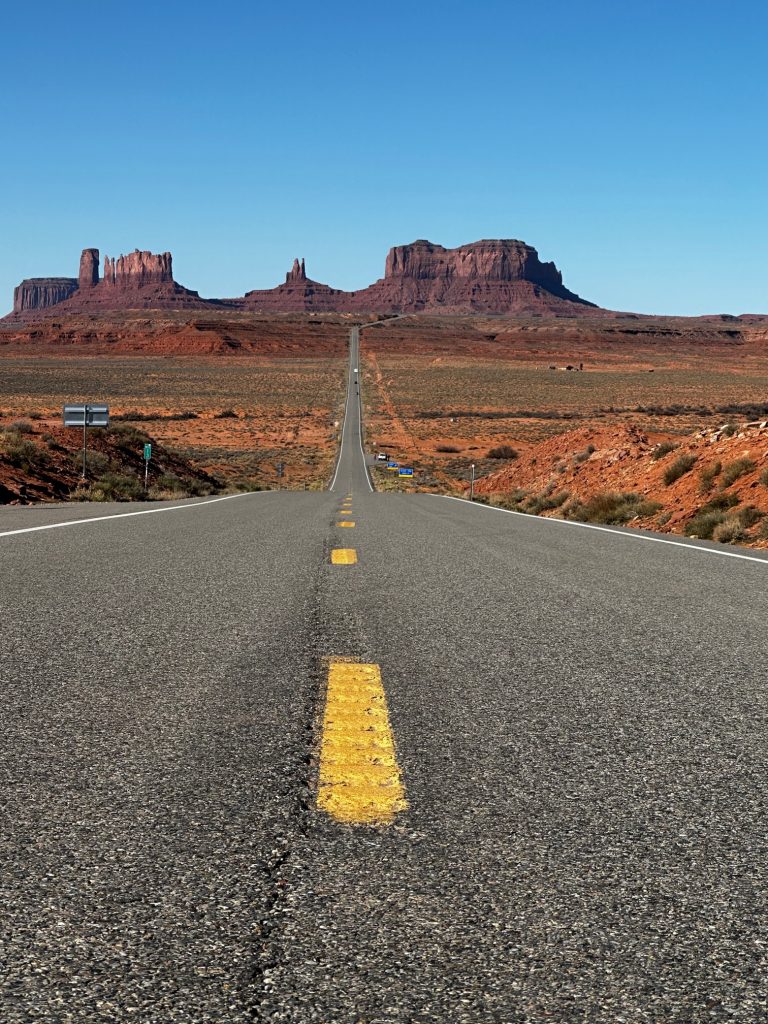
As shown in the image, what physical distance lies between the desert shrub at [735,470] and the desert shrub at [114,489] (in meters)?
18.0

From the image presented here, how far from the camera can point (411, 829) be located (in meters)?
2.82

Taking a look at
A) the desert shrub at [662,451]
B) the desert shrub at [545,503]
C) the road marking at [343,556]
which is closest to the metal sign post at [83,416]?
the desert shrub at [545,503]

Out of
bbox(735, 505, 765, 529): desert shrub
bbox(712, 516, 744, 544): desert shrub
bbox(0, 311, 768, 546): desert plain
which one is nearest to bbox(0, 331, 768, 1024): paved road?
bbox(712, 516, 744, 544): desert shrub

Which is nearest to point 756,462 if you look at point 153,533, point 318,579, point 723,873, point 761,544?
point 761,544

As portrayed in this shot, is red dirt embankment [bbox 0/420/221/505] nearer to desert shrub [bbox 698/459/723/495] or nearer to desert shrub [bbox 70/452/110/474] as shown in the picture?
desert shrub [bbox 70/452/110/474]

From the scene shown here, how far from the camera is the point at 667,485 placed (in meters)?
23.5

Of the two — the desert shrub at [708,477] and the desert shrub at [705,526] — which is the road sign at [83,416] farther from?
the desert shrub at [705,526]

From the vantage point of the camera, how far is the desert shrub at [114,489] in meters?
30.4

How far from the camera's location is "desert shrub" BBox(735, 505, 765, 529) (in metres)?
16.2

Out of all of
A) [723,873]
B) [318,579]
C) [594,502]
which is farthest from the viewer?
[594,502]

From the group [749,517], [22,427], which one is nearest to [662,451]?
[749,517]

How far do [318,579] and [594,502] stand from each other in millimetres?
15984

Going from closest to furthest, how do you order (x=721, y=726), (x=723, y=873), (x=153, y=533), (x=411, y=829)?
1. (x=723, y=873)
2. (x=411, y=829)
3. (x=721, y=726)
4. (x=153, y=533)

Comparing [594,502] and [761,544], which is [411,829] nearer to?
[761,544]
